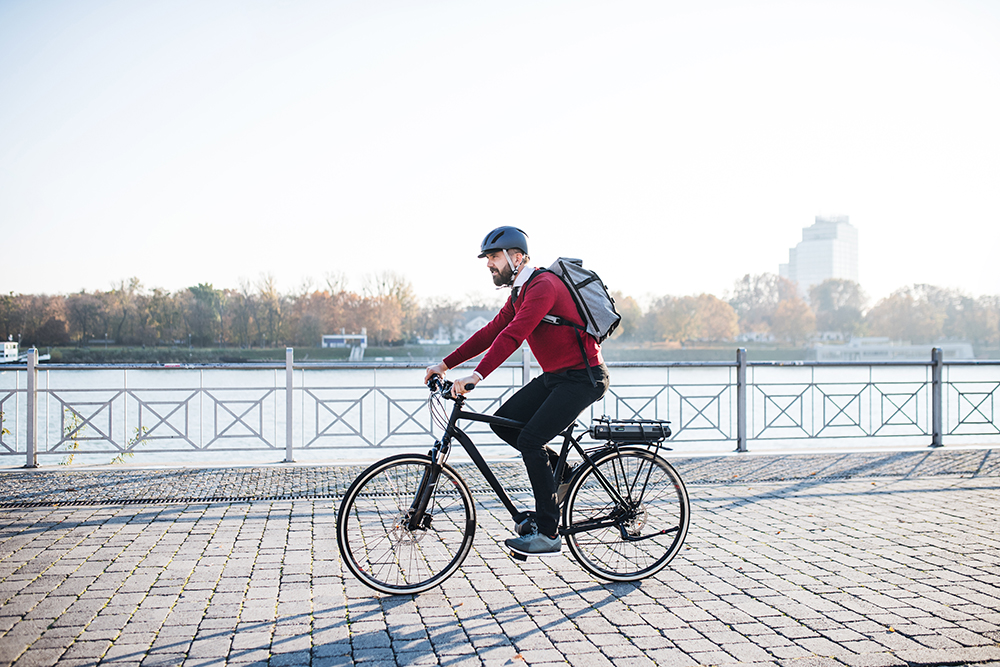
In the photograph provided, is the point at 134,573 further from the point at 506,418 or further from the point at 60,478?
the point at 60,478

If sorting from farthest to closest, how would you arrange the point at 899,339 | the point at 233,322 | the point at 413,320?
the point at 899,339 → the point at 413,320 → the point at 233,322

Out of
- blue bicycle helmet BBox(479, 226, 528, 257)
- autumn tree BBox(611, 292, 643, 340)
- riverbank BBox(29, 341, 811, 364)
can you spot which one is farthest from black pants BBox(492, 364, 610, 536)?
autumn tree BBox(611, 292, 643, 340)

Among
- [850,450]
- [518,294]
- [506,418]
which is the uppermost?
[518,294]

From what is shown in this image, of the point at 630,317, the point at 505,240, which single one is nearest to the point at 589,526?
the point at 505,240

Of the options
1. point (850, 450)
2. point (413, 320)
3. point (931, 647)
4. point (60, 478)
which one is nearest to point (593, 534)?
point (931, 647)

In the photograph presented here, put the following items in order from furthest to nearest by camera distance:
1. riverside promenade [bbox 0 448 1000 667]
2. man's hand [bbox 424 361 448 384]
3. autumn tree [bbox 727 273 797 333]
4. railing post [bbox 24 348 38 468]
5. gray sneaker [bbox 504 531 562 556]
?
autumn tree [bbox 727 273 797 333]
railing post [bbox 24 348 38 468]
gray sneaker [bbox 504 531 562 556]
man's hand [bbox 424 361 448 384]
riverside promenade [bbox 0 448 1000 667]

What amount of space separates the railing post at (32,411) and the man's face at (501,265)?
21.8 ft

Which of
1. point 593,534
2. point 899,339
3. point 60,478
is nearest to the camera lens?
point 593,534

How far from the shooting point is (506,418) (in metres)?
4.23

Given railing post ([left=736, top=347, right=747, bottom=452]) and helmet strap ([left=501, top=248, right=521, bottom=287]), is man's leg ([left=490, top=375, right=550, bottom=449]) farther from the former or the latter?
railing post ([left=736, top=347, right=747, bottom=452])

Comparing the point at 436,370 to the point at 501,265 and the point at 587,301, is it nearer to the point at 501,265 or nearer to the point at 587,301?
the point at 501,265

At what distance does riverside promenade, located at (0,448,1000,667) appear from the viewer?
10.9 ft

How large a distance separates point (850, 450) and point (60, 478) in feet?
29.6

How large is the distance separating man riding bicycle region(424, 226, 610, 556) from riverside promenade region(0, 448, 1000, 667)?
480 millimetres
